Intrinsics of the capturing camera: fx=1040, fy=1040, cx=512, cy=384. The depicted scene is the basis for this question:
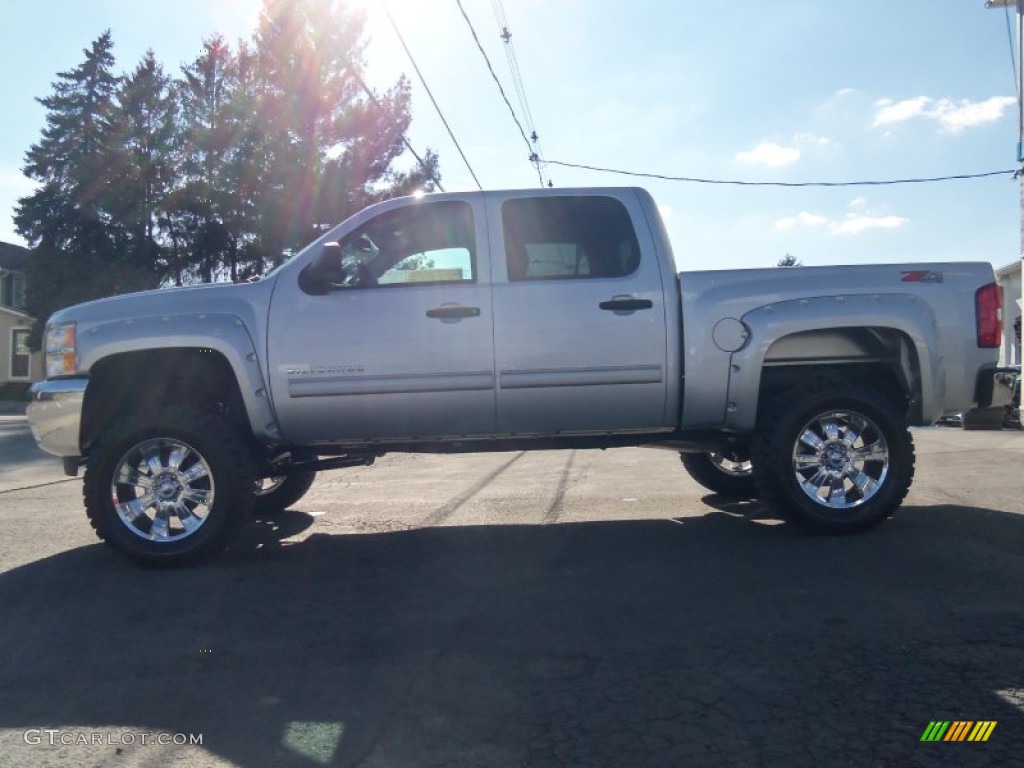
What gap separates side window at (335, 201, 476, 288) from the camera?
6805 millimetres

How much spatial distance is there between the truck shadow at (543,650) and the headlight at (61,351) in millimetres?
1214

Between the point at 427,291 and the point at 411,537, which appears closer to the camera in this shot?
the point at 427,291

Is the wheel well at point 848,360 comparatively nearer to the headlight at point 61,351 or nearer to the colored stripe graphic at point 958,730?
the colored stripe graphic at point 958,730

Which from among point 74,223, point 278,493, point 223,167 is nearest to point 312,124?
point 223,167

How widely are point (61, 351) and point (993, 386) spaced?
19.5 ft

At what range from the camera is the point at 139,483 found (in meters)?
6.46

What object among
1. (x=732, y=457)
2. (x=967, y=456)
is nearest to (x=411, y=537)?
(x=732, y=457)

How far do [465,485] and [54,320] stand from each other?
14.8 ft

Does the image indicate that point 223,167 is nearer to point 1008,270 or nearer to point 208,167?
point 208,167

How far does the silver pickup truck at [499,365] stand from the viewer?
21.2ft

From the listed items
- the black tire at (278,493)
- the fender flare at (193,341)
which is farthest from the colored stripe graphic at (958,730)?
the black tire at (278,493)

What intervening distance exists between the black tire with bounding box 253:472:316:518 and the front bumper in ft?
15.7

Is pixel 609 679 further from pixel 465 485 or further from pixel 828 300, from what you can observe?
pixel 465 485

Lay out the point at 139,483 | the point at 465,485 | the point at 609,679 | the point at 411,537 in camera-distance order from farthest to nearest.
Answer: the point at 465,485 < the point at 411,537 < the point at 139,483 < the point at 609,679
